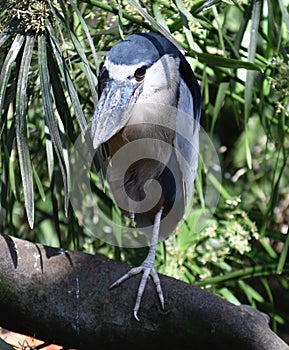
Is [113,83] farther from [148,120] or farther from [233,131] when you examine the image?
[233,131]

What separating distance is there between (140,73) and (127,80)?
4 centimetres

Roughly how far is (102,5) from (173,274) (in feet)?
2.45

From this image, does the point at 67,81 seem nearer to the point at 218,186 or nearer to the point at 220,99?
the point at 220,99

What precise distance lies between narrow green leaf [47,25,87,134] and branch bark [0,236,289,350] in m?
0.28

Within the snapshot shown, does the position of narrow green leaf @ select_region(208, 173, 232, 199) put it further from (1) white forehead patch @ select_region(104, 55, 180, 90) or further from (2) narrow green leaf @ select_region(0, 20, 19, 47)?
(2) narrow green leaf @ select_region(0, 20, 19, 47)

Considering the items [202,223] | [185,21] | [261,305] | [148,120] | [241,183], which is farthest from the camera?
[241,183]

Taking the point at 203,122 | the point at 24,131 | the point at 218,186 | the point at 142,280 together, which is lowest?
the point at 218,186

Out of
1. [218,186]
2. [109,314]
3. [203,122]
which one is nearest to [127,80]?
[109,314]

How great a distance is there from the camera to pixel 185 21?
4.24ft

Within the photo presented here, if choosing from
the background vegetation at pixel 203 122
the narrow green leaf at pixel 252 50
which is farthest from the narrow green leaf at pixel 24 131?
the narrow green leaf at pixel 252 50

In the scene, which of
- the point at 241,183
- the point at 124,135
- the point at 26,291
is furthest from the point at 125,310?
the point at 241,183

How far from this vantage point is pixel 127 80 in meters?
1.37

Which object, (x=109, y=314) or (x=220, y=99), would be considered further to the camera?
(x=220, y=99)

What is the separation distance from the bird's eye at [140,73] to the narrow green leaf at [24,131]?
207 millimetres
